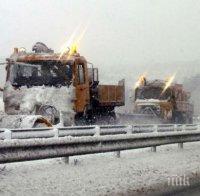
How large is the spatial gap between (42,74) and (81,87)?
4.69 feet

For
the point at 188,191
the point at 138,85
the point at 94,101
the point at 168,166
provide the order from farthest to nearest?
the point at 138,85, the point at 94,101, the point at 168,166, the point at 188,191

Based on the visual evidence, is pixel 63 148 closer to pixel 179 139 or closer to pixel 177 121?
pixel 179 139

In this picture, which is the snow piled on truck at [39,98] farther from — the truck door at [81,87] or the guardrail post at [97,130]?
the guardrail post at [97,130]

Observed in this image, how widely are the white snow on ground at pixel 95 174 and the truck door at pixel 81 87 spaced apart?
7.76ft

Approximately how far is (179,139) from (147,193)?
24.1ft

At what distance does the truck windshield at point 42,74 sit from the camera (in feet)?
56.7

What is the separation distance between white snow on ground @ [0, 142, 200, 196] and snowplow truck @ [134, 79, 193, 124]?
13.3m

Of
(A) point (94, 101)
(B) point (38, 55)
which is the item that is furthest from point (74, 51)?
(A) point (94, 101)

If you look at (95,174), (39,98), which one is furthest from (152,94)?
(95,174)

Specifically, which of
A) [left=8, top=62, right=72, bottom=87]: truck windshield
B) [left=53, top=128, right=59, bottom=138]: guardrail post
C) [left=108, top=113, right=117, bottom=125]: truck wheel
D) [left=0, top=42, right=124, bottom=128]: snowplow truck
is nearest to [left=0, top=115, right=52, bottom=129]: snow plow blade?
[left=53, top=128, right=59, bottom=138]: guardrail post

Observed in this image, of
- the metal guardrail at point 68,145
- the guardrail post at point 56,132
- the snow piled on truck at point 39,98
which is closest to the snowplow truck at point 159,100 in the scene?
the metal guardrail at point 68,145

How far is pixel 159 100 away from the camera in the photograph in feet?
101

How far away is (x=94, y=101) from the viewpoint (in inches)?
770

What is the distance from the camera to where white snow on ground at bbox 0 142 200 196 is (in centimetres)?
1048
